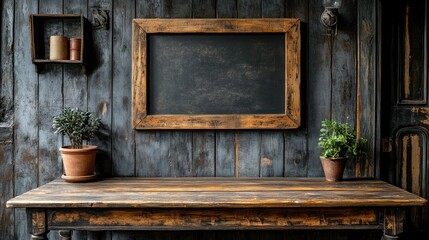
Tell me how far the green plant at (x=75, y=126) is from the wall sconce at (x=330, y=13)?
1.61 m

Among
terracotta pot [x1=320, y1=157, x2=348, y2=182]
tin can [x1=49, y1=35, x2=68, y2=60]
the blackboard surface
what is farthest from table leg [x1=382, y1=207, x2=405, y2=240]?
tin can [x1=49, y1=35, x2=68, y2=60]

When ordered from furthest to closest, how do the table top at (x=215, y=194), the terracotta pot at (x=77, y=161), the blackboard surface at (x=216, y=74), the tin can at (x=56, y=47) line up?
the blackboard surface at (x=216, y=74), the tin can at (x=56, y=47), the terracotta pot at (x=77, y=161), the table top at (x=215, y=194)

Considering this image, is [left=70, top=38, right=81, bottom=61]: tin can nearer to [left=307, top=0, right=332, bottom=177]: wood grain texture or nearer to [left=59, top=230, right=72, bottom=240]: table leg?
[left=59, top=230, right=72, bottom=240]: table leg

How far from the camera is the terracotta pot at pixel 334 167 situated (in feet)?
8.00

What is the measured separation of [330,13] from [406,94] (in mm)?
763

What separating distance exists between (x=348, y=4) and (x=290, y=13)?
0.39 meters

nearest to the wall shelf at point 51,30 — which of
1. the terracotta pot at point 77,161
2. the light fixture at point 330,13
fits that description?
the terracotta pot at point 77,161

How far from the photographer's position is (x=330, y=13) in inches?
101

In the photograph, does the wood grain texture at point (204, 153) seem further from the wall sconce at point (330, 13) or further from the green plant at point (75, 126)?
the wall sconce at point (330, 13)

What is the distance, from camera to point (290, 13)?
8.65ft

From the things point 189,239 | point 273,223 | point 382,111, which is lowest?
point 189,239

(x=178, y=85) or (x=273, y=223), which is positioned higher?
(x=178, y=85)

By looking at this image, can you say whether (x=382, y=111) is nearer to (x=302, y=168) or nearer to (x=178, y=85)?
(x=302, y=168)

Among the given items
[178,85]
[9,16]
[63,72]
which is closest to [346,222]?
[178,85]
